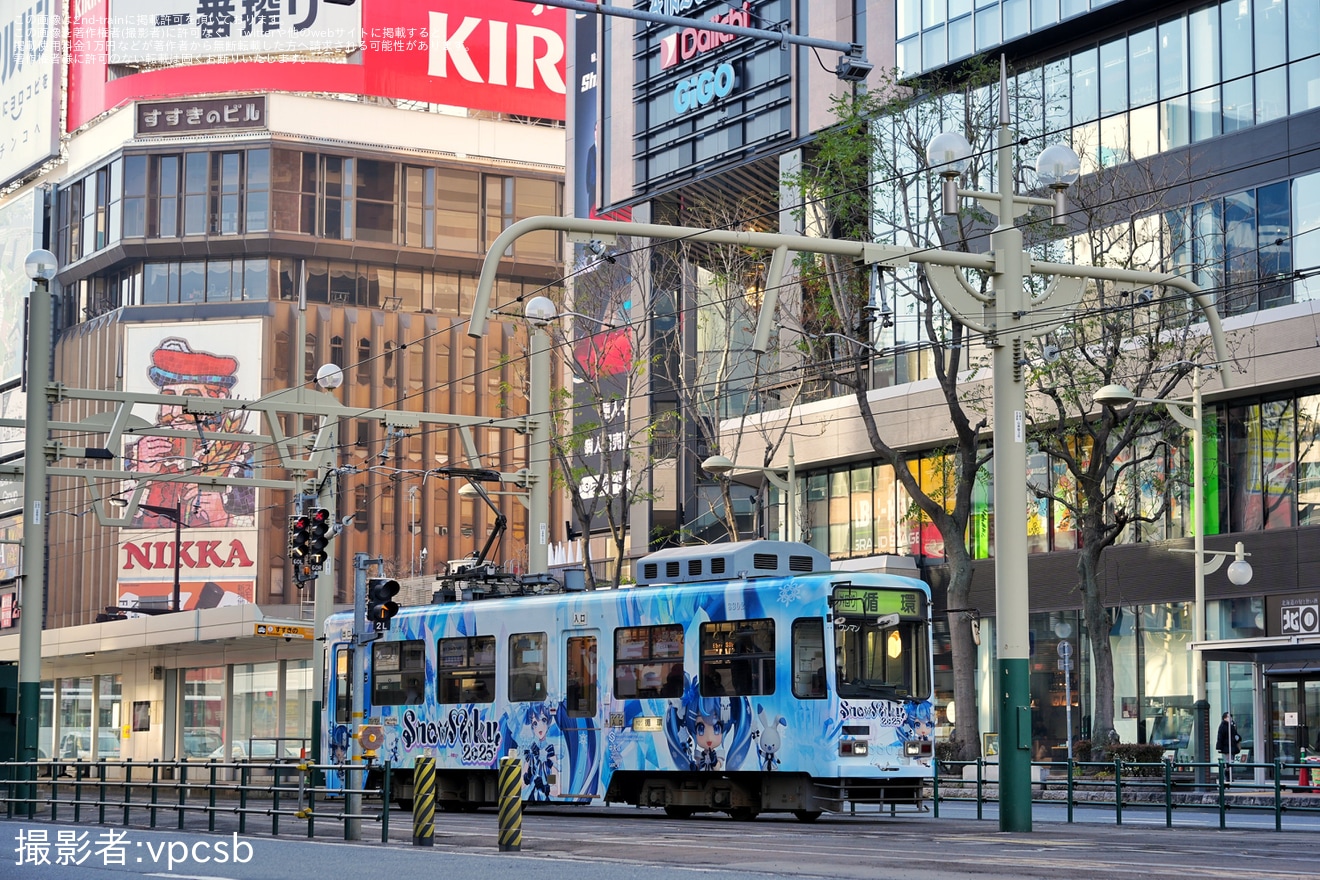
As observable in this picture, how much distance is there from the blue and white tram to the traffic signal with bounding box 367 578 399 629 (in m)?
3.66

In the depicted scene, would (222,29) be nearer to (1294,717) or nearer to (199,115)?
(199,115)

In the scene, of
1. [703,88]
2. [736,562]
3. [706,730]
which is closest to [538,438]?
[736,562]

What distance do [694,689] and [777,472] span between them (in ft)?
90.9

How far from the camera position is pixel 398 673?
99.0 ft

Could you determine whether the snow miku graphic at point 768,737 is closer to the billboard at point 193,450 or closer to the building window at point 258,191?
the billboard at point 193,450

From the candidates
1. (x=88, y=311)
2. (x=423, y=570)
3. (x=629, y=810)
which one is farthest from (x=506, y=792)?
(x=88, y=311)

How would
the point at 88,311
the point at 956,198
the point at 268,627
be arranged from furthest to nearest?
the point at 88,311
the point at 268,627
the point at 956,198

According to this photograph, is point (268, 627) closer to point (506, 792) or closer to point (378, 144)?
point (506, 792)

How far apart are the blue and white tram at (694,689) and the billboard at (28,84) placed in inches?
3236

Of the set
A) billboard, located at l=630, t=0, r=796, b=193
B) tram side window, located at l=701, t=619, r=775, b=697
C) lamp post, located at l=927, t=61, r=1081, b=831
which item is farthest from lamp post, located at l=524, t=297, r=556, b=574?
billboard, located at l=630, t=0, r=796, b=193

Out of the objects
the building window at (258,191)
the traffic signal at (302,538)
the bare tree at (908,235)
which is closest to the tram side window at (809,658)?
the traffic signal at (302,538)

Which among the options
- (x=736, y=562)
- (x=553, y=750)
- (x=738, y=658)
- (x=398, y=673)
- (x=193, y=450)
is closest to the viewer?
(x=738, y=658)

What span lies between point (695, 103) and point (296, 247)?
39653mm

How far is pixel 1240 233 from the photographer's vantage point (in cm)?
4084
